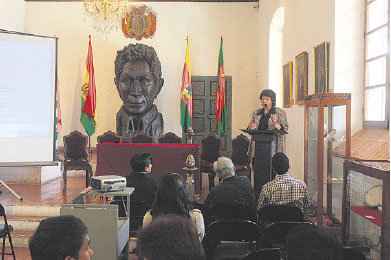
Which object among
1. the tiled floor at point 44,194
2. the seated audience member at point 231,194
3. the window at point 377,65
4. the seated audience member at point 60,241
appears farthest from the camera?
the tiled floor at point 44,194

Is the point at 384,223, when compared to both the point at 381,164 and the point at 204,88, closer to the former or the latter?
the point at 381,164

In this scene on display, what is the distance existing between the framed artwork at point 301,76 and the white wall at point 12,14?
6782 millimetres

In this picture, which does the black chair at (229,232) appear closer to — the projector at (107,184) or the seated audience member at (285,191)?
the seated audience member at (285,191)

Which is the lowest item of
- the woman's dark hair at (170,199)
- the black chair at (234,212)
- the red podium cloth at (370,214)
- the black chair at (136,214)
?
the black chair at (136,214)

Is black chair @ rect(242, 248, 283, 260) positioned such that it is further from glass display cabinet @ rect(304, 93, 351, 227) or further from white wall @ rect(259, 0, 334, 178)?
white wall @ rect(259, 0, 334, 178)

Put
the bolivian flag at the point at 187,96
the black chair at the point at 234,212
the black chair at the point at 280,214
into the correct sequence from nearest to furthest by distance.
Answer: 1. the black chair at the point at 280,214
2. the black chair at the point at 234,212
3. the bolivian flag at the point at 187,96

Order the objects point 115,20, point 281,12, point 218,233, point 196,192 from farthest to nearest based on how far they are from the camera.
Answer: point 115,20 → point 281,12 → point 196,192 → point 218,233

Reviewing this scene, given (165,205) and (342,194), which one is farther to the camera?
(342,194)

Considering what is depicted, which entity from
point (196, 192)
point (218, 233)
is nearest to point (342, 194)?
point (218, 233)

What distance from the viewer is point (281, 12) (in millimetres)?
8070

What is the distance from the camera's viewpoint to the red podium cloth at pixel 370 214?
2489mm

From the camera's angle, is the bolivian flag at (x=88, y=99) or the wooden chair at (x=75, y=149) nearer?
the wooden chair at (x=75, y=149)

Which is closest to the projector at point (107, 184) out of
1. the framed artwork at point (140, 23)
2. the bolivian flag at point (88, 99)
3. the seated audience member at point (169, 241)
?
the seated audience member at point (169, 241)

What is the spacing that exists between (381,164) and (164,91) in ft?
25.5
